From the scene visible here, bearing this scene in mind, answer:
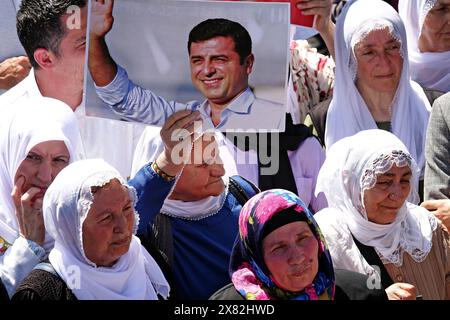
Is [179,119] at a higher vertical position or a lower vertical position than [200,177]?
higher

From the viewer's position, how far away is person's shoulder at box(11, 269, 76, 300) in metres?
4.70

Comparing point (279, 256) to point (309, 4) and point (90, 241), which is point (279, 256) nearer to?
point (90, 241)

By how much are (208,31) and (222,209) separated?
0.69 meters

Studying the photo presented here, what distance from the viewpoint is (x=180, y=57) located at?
5309 mm

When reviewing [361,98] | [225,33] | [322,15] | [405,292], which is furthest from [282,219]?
[322,15]

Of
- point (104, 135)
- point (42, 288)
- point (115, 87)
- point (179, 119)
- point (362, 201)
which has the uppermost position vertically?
point (115, 87)

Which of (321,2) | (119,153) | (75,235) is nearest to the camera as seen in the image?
(75,235)

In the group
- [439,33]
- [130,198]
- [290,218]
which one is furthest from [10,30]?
[439,33]

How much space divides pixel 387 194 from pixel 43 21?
153cm

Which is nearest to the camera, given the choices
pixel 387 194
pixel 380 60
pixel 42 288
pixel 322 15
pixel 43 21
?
pixel 42 288

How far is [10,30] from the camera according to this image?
18.8 feet
